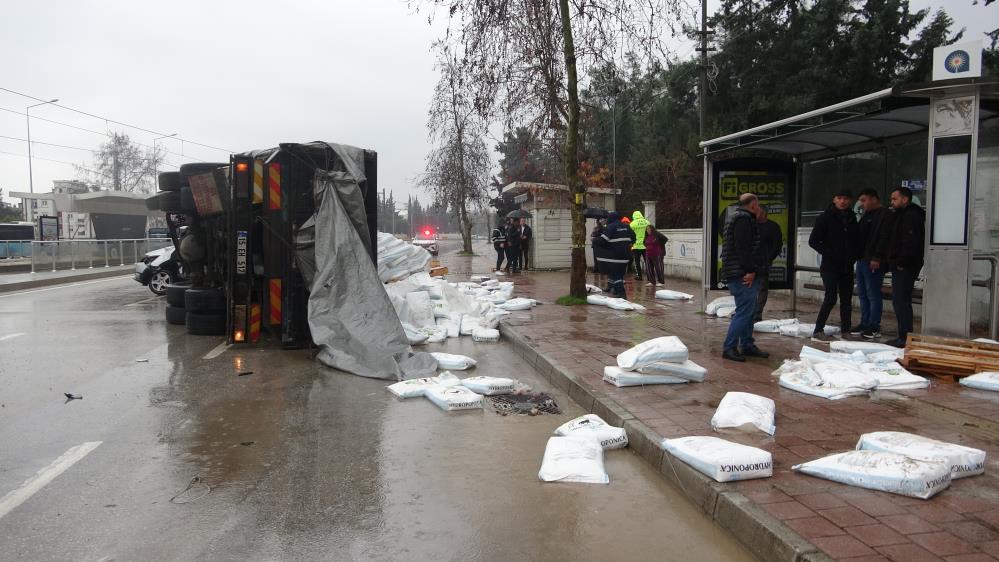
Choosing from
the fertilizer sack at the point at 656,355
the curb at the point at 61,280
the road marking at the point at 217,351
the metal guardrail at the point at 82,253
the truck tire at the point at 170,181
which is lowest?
the road marking at the point at 217,351

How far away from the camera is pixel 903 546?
3.20 meters

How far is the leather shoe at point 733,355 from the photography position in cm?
759

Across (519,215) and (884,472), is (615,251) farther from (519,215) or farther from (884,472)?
(884,472)

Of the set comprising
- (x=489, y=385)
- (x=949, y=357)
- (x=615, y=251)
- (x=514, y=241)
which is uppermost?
(x=514, y=241)

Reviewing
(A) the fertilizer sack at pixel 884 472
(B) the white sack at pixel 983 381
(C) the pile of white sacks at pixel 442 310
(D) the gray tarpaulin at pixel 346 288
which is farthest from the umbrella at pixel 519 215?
(A) the fertilizer sack at pixel 884 472

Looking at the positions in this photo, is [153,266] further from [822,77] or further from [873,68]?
[873,68]

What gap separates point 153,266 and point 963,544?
1711 cm

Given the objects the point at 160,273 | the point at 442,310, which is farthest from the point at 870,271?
the point at 160,273

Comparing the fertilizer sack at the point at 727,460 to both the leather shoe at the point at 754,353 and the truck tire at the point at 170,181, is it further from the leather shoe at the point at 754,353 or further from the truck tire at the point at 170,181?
the truck tire at the point at 170,181

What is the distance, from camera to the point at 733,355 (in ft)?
25.1

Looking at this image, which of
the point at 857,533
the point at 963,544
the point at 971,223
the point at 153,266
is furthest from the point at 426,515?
the point at 153,266

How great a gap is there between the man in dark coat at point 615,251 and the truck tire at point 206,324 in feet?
23.6

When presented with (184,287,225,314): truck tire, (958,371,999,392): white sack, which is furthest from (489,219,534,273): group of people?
(958,371,999,392): white sack

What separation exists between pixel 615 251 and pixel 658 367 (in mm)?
7371
